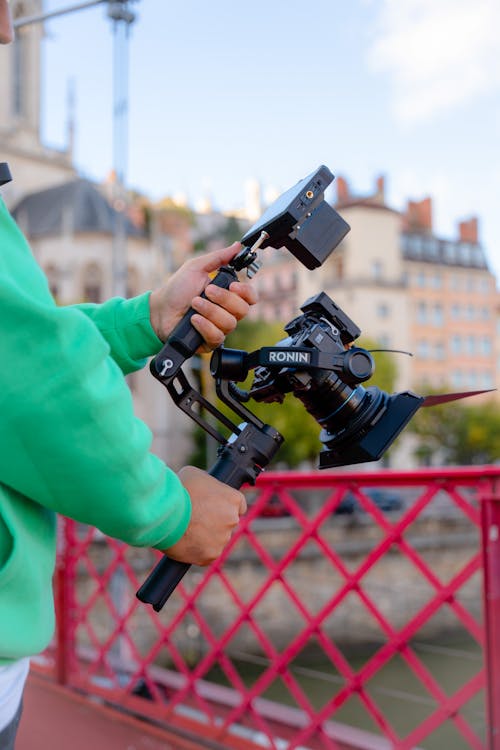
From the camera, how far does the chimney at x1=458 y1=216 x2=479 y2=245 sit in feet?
215

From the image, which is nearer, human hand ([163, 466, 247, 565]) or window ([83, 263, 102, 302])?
human hand ([163, 466, 247, 565])

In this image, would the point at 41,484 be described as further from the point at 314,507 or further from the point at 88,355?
the point at 314,507

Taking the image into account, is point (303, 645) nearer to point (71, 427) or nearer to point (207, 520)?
point (207, 520)

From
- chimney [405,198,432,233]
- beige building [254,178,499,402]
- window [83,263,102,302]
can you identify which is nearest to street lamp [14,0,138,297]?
window [83,263,102,302]

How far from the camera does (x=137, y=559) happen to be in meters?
23.6

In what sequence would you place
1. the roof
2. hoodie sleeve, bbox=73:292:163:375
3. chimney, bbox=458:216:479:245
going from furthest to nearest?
chimney, bbox=458:216:479:245 → the roof → hoodie sleeve, bbox=73:292:163:375

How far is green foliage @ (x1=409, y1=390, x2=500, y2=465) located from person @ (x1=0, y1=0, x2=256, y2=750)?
150 feet

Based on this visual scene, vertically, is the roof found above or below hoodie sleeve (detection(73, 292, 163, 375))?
above

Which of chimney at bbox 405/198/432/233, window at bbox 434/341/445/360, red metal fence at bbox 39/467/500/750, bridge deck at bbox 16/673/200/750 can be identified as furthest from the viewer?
chimney at bbox 405/198/432/233

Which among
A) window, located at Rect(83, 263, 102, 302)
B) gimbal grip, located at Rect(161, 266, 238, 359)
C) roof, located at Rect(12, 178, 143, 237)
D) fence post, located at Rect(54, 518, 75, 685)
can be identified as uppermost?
roof, located at Rect(12, 178, 143, 237)

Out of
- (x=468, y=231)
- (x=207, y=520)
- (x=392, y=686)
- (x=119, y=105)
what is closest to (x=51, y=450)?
(x=207, y=520)

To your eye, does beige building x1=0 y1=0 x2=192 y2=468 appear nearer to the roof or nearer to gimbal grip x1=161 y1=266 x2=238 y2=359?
the roof

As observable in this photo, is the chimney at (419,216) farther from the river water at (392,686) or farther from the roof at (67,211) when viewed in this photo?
the river water at (392,686)

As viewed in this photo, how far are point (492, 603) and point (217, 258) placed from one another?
1743 millimetres
